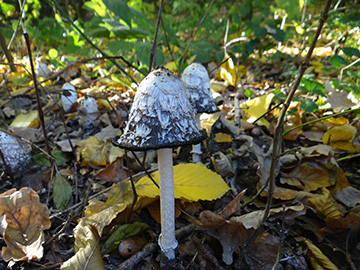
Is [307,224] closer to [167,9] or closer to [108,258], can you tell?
[108,258]

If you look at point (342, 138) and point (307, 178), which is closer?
point (307, 178)

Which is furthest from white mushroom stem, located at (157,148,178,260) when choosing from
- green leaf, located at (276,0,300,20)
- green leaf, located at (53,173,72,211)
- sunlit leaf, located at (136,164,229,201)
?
green leaf, located at (276,0,300,20)

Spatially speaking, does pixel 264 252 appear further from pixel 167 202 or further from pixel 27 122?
pixel 27 122

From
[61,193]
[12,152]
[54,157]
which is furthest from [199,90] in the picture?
[12,152]

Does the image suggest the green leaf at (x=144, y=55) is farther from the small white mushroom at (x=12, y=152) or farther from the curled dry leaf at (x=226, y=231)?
the curled dry leaf at (x=226, y=231)

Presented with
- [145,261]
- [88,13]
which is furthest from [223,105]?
[88,13]

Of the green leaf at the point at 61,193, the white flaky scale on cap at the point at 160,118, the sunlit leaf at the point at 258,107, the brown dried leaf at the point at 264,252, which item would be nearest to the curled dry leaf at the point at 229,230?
the brown dried leaf at the point at 264,252
